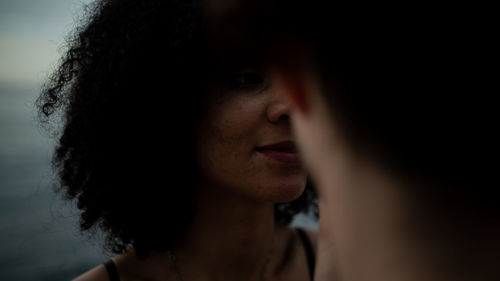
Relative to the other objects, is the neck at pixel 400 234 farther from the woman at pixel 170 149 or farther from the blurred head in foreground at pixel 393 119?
the woman at pixel 170 149

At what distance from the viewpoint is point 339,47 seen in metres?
0.56

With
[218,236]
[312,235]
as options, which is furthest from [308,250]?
[218,236]

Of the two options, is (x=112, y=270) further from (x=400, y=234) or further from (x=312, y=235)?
(x=400, y=234)

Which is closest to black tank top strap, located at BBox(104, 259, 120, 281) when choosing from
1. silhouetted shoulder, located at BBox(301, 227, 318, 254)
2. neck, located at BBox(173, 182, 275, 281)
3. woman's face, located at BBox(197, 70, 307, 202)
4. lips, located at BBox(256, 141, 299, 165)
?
neck, located at BBox(173, 182, 275, 281)

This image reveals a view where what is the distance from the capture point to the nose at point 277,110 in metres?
1.51

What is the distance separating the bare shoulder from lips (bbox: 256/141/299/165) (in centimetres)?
84

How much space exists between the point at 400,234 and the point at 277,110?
943 mm

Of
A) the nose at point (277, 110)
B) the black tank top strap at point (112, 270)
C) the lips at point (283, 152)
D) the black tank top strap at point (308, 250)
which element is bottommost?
the black tank top strap at point (308, 250)

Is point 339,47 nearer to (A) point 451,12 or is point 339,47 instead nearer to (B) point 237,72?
(A) point 451,12

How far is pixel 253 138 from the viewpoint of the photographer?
1550 millimetres

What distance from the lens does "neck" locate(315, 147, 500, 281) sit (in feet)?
1.92

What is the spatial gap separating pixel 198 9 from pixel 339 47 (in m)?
1.05

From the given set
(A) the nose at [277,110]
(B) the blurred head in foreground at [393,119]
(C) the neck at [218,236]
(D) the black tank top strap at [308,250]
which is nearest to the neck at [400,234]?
(B) the blurred head in foreground at [393,119]

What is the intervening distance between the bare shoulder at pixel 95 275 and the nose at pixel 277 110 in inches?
36.5
